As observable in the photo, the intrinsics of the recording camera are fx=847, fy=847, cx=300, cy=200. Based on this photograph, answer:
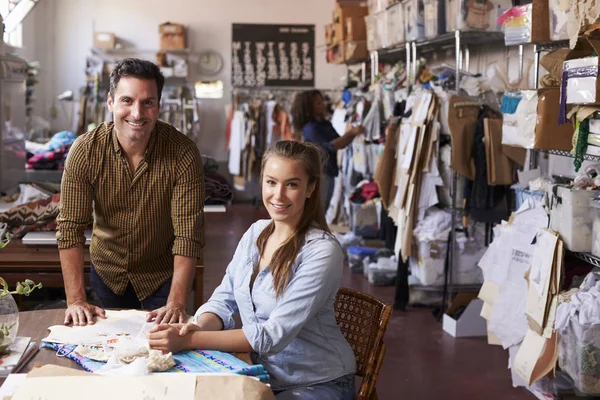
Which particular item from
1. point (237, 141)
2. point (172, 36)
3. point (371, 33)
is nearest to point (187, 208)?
point (371, 33)

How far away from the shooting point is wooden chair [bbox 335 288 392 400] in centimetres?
250

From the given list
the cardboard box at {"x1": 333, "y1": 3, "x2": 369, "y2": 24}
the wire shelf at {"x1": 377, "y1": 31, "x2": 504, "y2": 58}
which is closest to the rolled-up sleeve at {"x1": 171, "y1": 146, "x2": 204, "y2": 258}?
the wire shelf at {"x1": 377, "y1": 31, "x2": 504, "y2": 58}

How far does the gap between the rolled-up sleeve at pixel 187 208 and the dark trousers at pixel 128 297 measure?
282mm

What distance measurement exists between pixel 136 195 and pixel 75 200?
0.21 meters

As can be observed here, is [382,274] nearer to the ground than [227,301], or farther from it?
nearer to the ground

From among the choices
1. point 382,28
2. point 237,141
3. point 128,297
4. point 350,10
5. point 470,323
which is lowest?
point 470,323

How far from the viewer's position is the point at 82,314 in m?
2.48

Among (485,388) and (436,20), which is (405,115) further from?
(485,388)

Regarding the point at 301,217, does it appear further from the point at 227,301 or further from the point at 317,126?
the point at 317,126

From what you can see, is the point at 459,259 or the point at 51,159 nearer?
the point at 51,159

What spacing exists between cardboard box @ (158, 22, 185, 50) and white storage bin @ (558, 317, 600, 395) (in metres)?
9.39

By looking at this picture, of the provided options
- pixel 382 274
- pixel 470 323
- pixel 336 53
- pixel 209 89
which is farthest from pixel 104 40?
pixel 470 323

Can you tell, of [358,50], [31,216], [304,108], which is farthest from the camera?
[358,50]

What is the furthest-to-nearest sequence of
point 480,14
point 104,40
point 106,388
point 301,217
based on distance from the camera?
1. point 104,40
2. point 480,14
3. point 301,217
4. point 106,388
